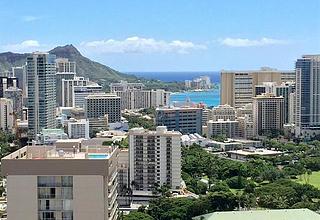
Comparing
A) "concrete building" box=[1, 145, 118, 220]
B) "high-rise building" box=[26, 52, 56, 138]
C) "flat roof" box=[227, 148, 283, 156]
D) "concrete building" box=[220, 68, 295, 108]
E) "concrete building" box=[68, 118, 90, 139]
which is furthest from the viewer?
"concrete building" box=[220, 68, 295, 108]

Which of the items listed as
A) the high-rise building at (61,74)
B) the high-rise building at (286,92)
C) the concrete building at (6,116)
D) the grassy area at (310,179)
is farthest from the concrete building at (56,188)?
the high-rise building at (61,74)

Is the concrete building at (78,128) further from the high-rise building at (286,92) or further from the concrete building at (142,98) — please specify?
the concrete building at (142,98)

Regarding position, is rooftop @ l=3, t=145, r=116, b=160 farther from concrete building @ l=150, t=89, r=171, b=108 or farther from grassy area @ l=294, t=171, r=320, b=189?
concrete building @ l=150, t=89, r=171, b=108

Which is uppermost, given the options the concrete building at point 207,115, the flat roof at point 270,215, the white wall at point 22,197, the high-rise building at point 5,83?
the high-rise building at point 5,83

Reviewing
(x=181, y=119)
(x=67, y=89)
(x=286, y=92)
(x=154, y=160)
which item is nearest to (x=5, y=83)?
(x=67, y=89)

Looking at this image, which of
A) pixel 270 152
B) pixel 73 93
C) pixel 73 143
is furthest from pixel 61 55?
pixel 73 143

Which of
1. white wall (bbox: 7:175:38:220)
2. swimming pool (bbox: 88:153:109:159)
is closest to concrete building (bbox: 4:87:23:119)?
swimming pool (bbox: 88:153:109:159)
